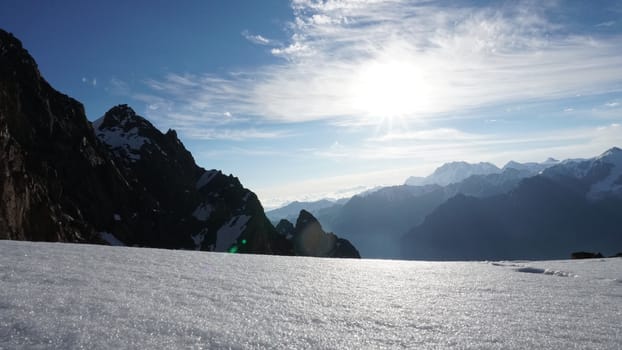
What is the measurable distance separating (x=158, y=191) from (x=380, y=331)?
540ft

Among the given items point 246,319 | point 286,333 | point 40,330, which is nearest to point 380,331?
point 286,333

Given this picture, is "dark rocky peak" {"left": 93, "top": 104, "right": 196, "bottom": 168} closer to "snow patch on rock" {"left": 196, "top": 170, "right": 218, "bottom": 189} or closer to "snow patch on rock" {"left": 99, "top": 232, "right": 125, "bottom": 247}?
"snow patch on rock" {"left": 196, "top": 170, "right": 218, "bottom": 189}

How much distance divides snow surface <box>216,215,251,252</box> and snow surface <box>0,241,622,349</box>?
456 feet

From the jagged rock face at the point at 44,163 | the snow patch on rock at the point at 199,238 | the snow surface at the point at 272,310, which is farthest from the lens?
the snow patch on rock at the point at 199,238

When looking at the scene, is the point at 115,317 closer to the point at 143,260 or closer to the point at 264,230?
the point at 143,260

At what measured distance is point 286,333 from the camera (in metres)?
3.89

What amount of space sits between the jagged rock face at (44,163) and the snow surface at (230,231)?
133ft

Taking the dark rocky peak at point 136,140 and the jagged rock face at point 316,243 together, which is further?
the jagged rock face at point 316,243

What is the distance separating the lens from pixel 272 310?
4.80 metres

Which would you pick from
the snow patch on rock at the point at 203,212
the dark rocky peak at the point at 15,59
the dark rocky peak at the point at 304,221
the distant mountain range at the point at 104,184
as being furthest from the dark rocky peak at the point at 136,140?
the dark rocky peak at the point at 15,59

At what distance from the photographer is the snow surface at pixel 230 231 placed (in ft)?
470

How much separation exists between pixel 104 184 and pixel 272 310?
132 m

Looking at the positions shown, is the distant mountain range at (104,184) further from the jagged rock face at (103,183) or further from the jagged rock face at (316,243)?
the jagged rock face at (316,243)

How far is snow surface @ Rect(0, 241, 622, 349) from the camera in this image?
352cm
